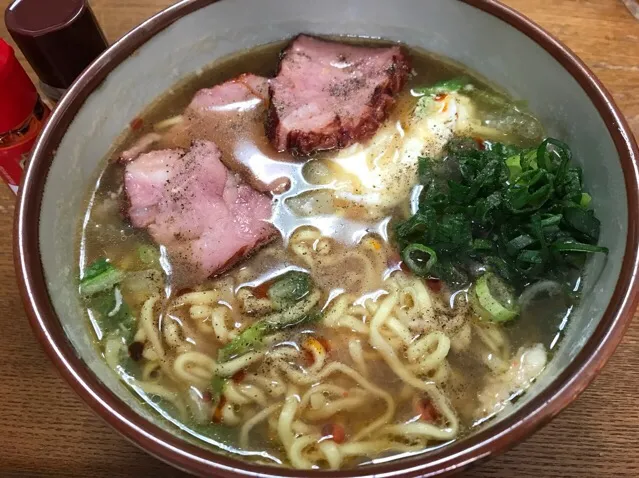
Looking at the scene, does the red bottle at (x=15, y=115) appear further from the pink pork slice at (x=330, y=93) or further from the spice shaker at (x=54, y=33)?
the pink pork slice at (x=330, y=93)

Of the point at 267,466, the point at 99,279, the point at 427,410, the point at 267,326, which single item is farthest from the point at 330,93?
the point at 267,466

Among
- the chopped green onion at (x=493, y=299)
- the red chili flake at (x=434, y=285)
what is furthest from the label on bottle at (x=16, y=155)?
the chopped green onion at (x=493, y=299)

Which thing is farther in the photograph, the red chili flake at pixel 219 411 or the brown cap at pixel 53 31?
the brown cap at pixel 53 31

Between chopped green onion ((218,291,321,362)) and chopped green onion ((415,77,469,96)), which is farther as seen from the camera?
chopped green onion ((415,77,469,96))

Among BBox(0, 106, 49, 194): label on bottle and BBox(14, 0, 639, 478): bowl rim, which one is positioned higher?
BBox(0, 106, 49, 194): label on bottle

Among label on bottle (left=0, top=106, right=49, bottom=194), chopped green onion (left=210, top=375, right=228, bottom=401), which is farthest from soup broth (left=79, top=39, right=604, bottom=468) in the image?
label on bottle (left=0, top=106, right=49, bottom=194)

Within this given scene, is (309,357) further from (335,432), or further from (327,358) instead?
(335,432)

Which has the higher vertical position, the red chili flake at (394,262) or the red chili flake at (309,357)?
the red chili flake at (394,262)

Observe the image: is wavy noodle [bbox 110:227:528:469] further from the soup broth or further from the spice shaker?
the spice shaker
